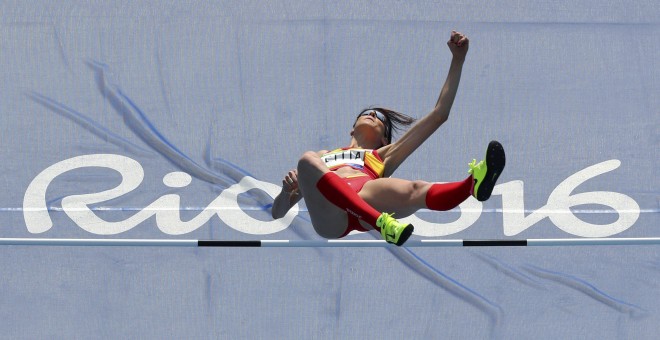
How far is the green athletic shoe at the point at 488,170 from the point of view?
3715 mm

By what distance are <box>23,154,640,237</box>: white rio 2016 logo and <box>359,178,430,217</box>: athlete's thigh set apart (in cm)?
107

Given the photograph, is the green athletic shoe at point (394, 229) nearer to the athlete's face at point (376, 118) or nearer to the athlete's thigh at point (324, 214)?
the athlete's thigh at point (324, 214)

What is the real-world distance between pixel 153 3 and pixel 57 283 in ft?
4.68

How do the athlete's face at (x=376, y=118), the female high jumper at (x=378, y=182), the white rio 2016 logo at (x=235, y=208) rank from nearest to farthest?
the female high jumper at (x=378, y=182)
the athlete's face at (x=376, y=118)
the white rio 2016 logo at (x=235, y=208)

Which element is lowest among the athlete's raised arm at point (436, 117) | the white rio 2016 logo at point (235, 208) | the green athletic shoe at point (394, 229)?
the green athletic shoe at point (394, 229)

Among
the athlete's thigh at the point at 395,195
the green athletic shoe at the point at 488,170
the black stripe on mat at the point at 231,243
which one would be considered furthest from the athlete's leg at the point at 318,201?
the green athletic shoe at the point at 488,170

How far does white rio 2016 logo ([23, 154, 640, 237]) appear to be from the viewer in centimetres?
530

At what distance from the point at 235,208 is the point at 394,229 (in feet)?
5.39

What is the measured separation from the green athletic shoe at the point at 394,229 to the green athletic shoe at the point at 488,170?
0.89 ft

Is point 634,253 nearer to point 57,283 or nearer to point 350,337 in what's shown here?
point 350,337

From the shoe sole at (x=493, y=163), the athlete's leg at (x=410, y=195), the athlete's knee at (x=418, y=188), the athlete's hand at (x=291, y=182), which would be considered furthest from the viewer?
the athlete's hand at (x=291, y=182)

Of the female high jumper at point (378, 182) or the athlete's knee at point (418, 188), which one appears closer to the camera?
the female high jumper at point (378, 182)

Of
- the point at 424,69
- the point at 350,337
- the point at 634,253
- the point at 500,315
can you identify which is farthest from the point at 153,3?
the point at 634,253

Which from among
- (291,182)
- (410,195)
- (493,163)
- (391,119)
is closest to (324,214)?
(291,182)
